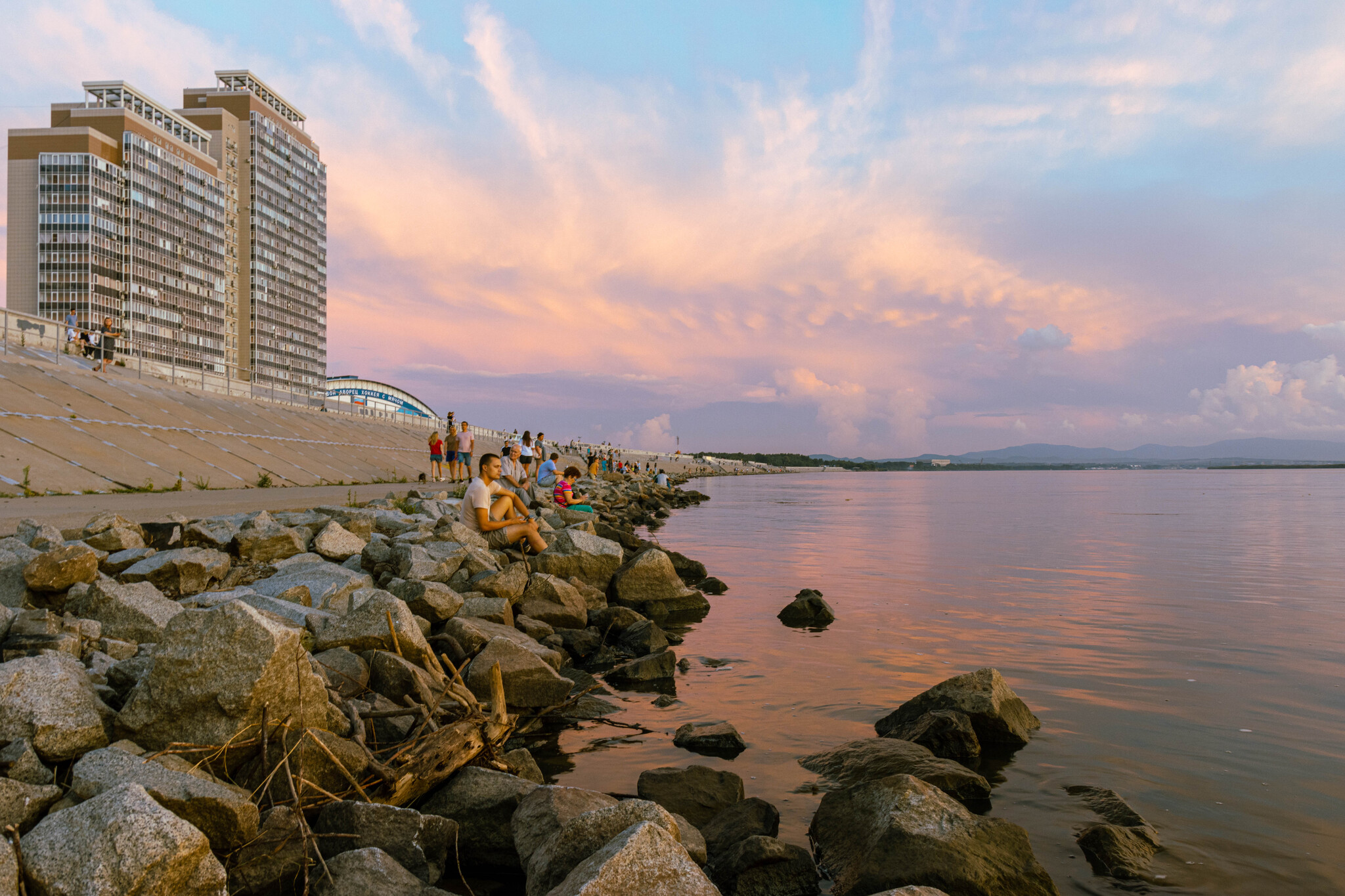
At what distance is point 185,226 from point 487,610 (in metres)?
145

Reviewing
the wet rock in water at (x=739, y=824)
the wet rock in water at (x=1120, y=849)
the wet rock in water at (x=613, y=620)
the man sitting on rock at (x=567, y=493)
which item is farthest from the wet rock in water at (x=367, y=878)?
the man sitting on rock at (x=567, y=493)

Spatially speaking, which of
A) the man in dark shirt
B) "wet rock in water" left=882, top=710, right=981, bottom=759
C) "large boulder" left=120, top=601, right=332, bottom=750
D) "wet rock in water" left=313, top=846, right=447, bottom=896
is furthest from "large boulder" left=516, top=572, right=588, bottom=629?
the man in dark shirt

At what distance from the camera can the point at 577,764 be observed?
245 inches

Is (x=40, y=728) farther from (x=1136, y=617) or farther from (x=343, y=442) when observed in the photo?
(x=343, y=442)

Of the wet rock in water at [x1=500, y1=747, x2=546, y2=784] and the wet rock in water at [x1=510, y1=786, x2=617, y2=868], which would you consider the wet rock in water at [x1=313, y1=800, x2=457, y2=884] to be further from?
the wet rock in water at [x1=500, y1=747, x2=546, y2=784]

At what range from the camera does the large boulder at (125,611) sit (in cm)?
593

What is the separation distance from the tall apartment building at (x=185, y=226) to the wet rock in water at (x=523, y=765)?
372 feet

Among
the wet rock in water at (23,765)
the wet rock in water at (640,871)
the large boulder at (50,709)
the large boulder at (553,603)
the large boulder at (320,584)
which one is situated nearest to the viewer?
the wet rock in water at (640,871)

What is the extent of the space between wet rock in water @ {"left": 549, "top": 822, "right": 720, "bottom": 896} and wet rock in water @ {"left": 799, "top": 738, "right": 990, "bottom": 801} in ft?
7.34

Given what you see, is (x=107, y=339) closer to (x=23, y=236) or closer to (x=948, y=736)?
(x=948, y=736)

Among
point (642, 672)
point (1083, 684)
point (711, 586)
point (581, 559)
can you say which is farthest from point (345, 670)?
point (711, 586)

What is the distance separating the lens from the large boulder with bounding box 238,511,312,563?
9500mm

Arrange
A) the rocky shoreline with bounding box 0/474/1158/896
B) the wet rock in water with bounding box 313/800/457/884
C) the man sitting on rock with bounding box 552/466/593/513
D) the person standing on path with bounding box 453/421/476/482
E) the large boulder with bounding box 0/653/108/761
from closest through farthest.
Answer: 1. the rocky shoreline with bounding box 0/474/1158/896
2. the large boulder with bounding box 0/653/108/761
3. the wet rock in water with bounding box 313/800/457/884
4. the man sitting on rock with bounding box 552/466/593/513
5. the person standing on path with bounding box 453/421/476/482

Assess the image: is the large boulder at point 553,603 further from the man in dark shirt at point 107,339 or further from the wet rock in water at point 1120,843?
the man in dark shirt at point 107,339
